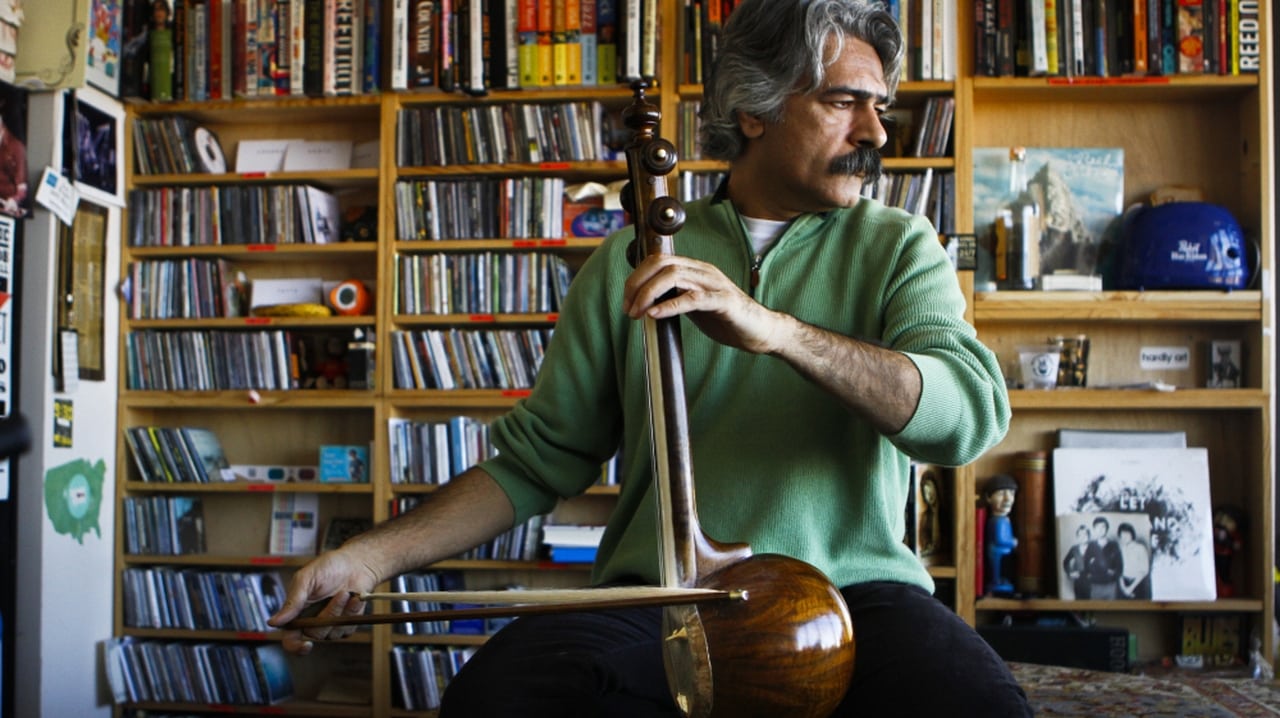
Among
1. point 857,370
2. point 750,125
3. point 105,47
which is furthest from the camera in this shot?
point 105,47

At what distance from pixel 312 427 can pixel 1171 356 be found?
2802mm

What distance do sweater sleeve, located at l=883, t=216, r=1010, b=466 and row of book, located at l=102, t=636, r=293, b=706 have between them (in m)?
2.99

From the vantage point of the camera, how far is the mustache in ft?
4.91

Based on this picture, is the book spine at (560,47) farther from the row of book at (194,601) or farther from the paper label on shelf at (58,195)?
the row of book at (194,601)

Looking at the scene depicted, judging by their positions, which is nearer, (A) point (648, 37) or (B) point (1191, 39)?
(B) point (1191, 39)

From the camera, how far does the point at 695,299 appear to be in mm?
950

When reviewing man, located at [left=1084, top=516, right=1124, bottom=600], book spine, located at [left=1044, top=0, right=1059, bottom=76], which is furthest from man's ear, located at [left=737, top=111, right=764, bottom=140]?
man, located at [left=1084, top=516, right=1124, bottom=600]

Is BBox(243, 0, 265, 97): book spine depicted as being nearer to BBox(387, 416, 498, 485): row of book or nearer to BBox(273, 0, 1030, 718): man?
BBox(387, 416, 498, 485): row of book

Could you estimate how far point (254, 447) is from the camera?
395cm

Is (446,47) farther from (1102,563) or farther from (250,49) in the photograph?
(1102,563)

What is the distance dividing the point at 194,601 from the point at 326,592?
283 centimetres

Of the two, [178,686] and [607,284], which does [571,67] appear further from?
[178,686]

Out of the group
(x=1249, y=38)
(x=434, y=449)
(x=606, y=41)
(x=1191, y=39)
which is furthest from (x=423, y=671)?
(x=1249, y=38)

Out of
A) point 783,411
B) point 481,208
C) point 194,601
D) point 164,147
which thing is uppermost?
point 164,147
